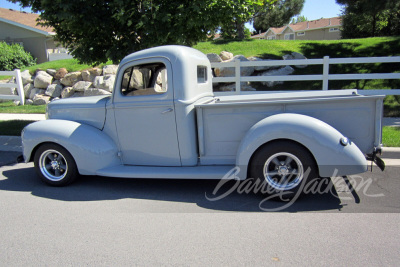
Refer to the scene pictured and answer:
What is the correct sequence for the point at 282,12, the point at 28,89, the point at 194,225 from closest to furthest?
the point at 194,225, the point at 28,89, the point at 282,12

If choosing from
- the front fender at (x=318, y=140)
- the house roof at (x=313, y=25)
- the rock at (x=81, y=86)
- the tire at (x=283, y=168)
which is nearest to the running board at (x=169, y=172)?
the tire at (x=283, y=168)

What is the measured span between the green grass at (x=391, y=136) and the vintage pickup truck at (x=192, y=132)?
7.24ft

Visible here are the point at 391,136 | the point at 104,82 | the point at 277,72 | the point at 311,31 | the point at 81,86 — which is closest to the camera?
the point at 391,136

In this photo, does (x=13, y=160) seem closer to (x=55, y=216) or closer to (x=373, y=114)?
(x=55, y=216)

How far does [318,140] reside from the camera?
→ 12.4 ft

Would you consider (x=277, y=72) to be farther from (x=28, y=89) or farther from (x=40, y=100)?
(x=28, y=89)

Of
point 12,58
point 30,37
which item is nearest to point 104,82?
point 12,58

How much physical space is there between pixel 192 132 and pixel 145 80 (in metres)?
1.29

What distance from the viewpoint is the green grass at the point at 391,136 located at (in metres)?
6.02

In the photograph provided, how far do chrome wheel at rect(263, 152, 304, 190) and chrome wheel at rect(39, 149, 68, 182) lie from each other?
3.00m

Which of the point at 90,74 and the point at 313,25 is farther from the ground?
the point at 313,25

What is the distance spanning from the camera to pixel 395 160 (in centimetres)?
562

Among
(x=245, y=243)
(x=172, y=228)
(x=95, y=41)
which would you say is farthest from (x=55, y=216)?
(x=95, y=41)

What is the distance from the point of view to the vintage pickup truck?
3.88 metres
